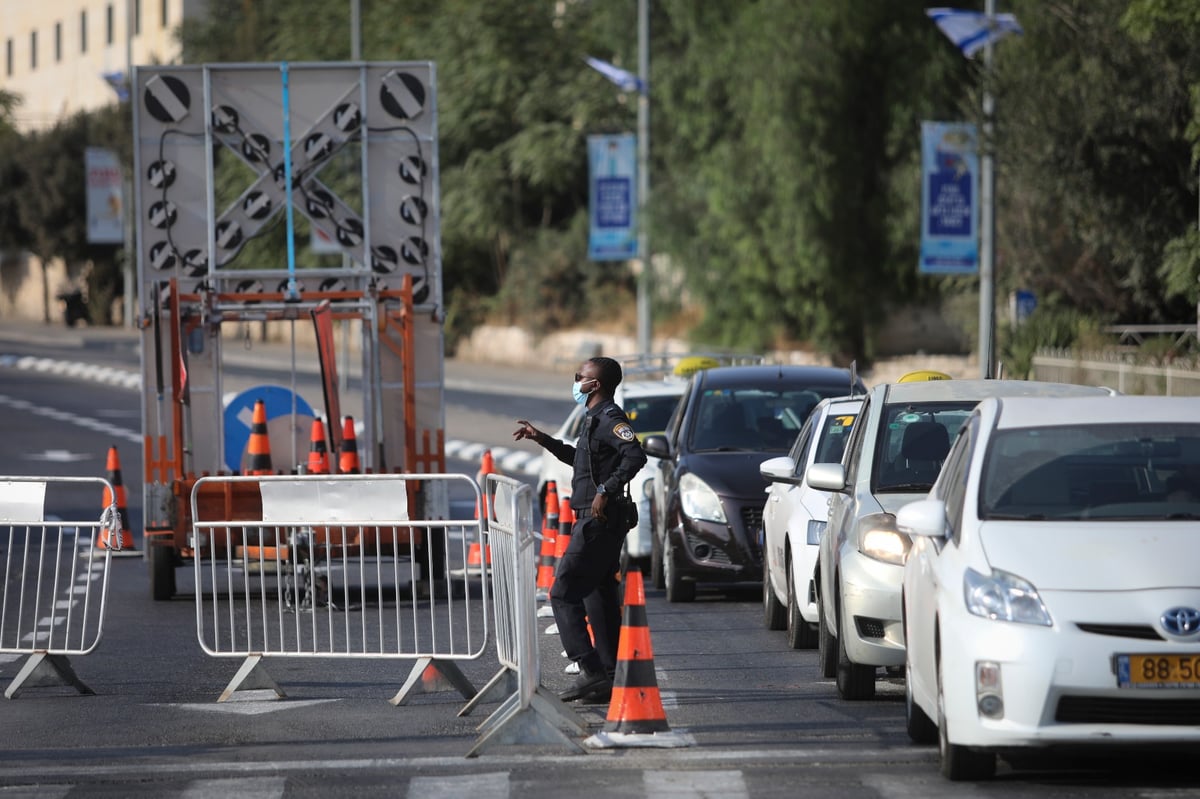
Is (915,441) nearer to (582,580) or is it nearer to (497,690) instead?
(582,580)

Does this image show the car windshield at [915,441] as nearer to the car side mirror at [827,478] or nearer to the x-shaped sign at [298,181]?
the car side mirror at [827,478]

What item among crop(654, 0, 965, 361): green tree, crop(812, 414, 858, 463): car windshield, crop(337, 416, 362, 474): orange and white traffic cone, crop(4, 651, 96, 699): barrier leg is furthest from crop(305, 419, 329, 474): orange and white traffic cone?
crop(654, 0, 965, 361): green tree

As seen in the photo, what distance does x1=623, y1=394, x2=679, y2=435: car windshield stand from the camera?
63.2 ft

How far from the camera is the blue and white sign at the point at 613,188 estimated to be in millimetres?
42875

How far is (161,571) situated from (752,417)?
4.53 m

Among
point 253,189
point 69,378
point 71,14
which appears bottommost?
point 69,378

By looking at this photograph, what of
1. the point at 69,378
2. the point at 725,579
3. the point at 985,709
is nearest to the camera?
the point at 985,709

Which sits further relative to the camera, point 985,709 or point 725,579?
point 725,579

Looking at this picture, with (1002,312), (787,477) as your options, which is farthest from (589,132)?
(787,477)

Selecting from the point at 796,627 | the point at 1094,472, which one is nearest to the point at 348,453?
the point at 796,627

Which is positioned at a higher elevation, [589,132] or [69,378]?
[589,132]

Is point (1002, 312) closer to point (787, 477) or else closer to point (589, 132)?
point (589, 132)

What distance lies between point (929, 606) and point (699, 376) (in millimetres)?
8462

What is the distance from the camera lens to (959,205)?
33.5 metres
